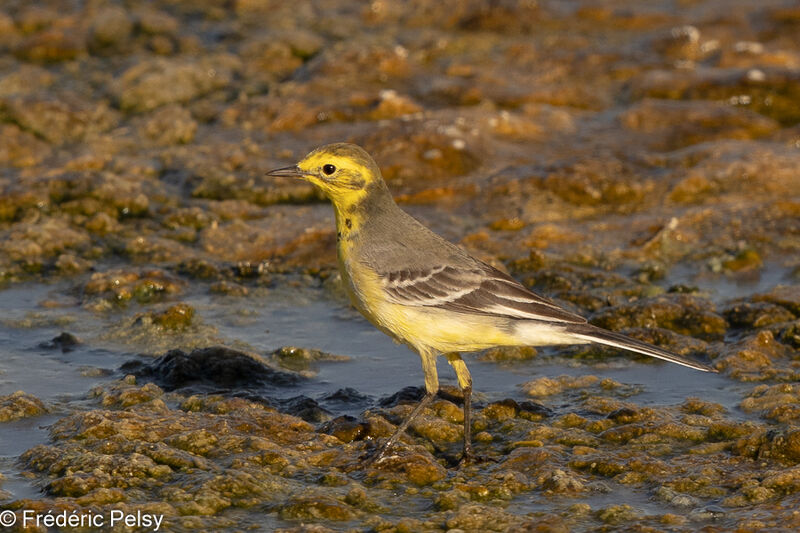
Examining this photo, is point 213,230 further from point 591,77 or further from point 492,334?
point 591,77

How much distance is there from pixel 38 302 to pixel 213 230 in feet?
6.39

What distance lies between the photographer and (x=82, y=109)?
12852mm

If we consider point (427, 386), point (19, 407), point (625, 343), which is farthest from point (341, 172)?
point (19, 407)

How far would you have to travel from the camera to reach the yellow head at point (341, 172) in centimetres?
745

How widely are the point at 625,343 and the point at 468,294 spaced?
3.48ft

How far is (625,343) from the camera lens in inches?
266

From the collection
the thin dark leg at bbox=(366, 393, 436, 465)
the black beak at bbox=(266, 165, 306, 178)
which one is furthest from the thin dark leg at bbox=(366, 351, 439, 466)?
the black beak at bbox=(266, 165, 306, 178)

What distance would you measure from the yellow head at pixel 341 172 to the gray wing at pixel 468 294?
28.0 inches

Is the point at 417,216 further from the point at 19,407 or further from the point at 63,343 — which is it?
the point at 19,407

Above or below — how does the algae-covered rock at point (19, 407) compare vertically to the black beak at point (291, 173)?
below

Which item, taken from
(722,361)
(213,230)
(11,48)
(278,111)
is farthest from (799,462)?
(11,48)

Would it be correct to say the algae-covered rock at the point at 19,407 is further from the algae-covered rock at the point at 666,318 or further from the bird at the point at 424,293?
the algae-covered rock at the point at 666,318

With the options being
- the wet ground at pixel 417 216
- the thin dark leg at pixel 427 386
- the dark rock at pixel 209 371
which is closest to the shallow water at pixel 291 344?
the wet ground at pixel 417 216

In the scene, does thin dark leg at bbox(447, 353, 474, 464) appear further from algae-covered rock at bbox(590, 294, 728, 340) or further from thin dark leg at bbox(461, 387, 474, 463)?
algae-covered rock at bbox(590, 294, 728, 340)
